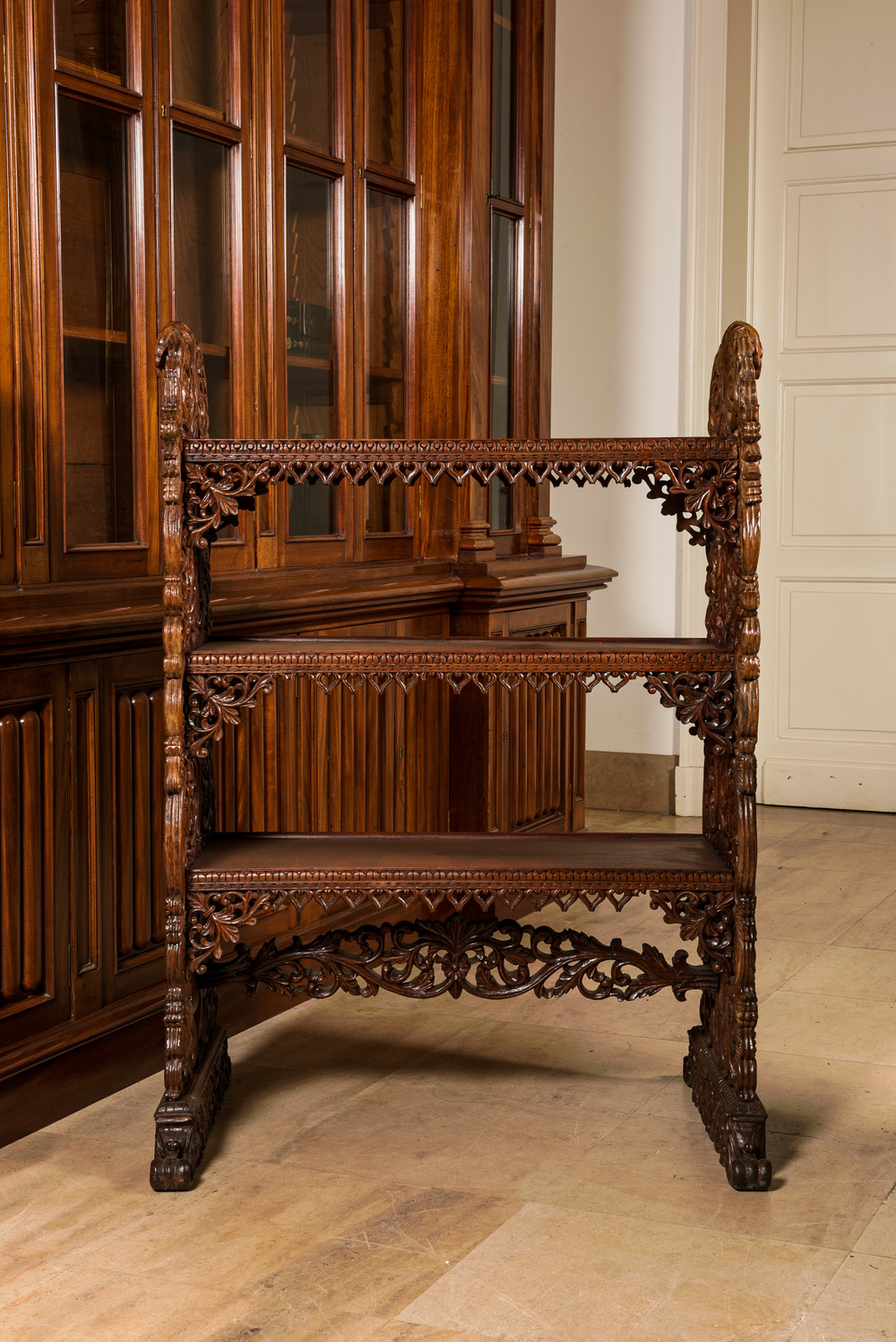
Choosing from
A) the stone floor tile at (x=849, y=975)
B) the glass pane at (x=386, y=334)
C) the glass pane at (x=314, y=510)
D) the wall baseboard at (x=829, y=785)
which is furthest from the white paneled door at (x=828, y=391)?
the glass pane at (x=314, y=510)

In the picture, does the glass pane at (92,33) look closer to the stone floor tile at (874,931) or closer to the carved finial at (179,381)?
the carved finial at (179,381)

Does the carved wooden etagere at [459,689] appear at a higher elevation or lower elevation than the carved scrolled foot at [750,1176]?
higher

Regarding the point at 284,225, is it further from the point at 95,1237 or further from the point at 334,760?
the point at 95,1237

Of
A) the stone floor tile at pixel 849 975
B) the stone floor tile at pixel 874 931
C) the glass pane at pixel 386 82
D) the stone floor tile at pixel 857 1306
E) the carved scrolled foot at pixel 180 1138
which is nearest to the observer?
the stone floor tile at pixel 857 1306

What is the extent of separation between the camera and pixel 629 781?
6094 millimetres

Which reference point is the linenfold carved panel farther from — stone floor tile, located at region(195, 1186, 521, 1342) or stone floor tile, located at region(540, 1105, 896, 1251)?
stone floor tile, located at region(540, 1105, 896, 1251)

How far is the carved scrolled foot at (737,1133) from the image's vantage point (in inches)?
99.7

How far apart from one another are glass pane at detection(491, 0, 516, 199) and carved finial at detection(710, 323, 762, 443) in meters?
1.79

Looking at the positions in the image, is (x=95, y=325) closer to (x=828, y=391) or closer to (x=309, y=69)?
(x=309, y=69)

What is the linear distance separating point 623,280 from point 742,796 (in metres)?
3.80

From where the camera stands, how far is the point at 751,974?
2654 millimetres

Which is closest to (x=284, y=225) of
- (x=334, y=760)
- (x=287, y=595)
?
(x=287, y=595)

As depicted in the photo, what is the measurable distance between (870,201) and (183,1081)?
4.75 m

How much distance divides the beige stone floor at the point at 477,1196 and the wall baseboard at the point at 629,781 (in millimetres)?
2436
